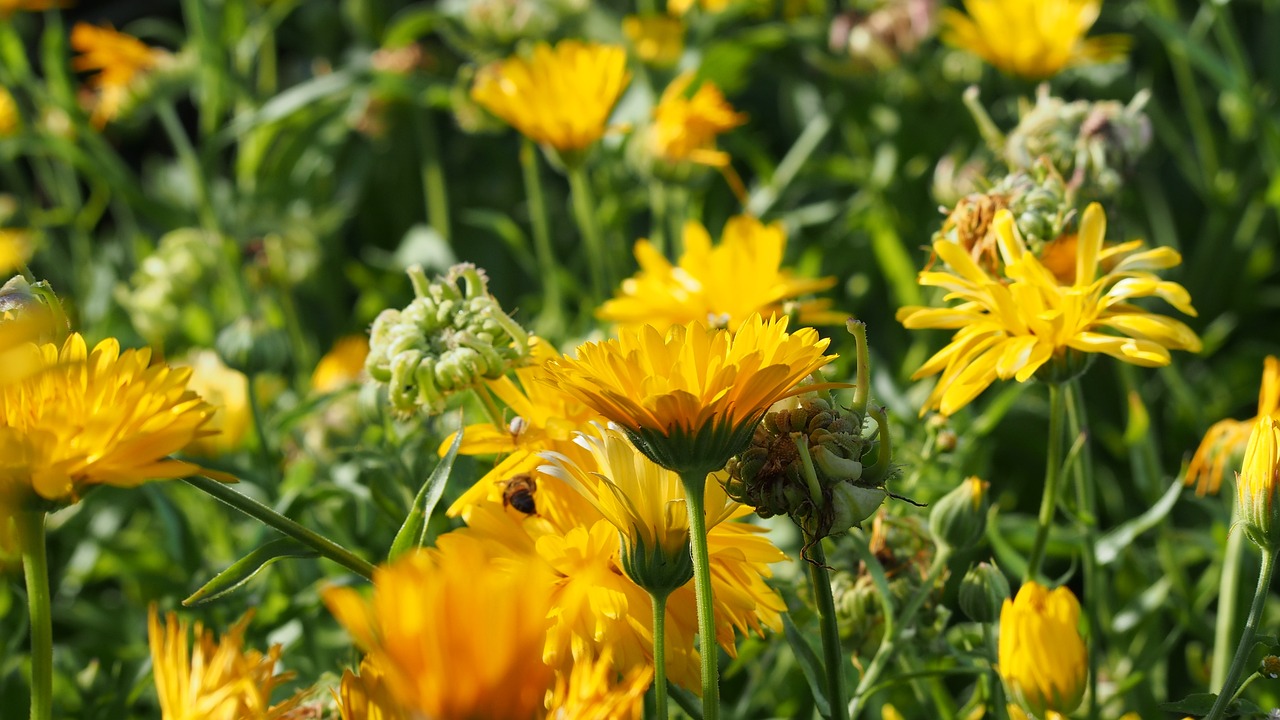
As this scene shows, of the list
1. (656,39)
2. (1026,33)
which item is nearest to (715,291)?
(1026,33)

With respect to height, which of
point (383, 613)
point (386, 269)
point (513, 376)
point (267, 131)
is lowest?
point (386, 269)

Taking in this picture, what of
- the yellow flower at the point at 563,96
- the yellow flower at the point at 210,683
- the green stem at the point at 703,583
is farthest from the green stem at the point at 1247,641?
the yellow flower at the point at 563,96

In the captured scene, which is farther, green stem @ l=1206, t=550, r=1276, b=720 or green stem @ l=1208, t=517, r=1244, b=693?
green stem @ l=1208, t=517, r=1244, b=693

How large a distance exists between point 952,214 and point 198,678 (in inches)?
28.3

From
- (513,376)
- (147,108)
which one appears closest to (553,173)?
(147,108)

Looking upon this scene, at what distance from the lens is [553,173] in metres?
2.78

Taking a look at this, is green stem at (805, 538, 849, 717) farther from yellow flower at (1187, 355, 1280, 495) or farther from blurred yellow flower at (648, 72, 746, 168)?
blurred yellow flower at (648, 72, 746, 168)

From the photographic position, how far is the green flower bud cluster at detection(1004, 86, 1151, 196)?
50.1 inches

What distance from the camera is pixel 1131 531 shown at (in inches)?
49.7

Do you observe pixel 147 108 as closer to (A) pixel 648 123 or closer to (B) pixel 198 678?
(A) pixel 648 123

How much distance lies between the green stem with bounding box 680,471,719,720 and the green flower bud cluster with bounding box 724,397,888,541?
5 centimetres

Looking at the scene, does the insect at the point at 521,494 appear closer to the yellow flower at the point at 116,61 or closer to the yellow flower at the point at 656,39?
the yellow flower at the point at 656,39

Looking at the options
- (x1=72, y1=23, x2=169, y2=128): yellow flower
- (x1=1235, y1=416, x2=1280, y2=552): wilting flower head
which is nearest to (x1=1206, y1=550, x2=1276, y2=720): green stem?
(x1=1235, y1=416, x2=1280, y2=552): wilting flower head

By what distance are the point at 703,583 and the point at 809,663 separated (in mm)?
189
